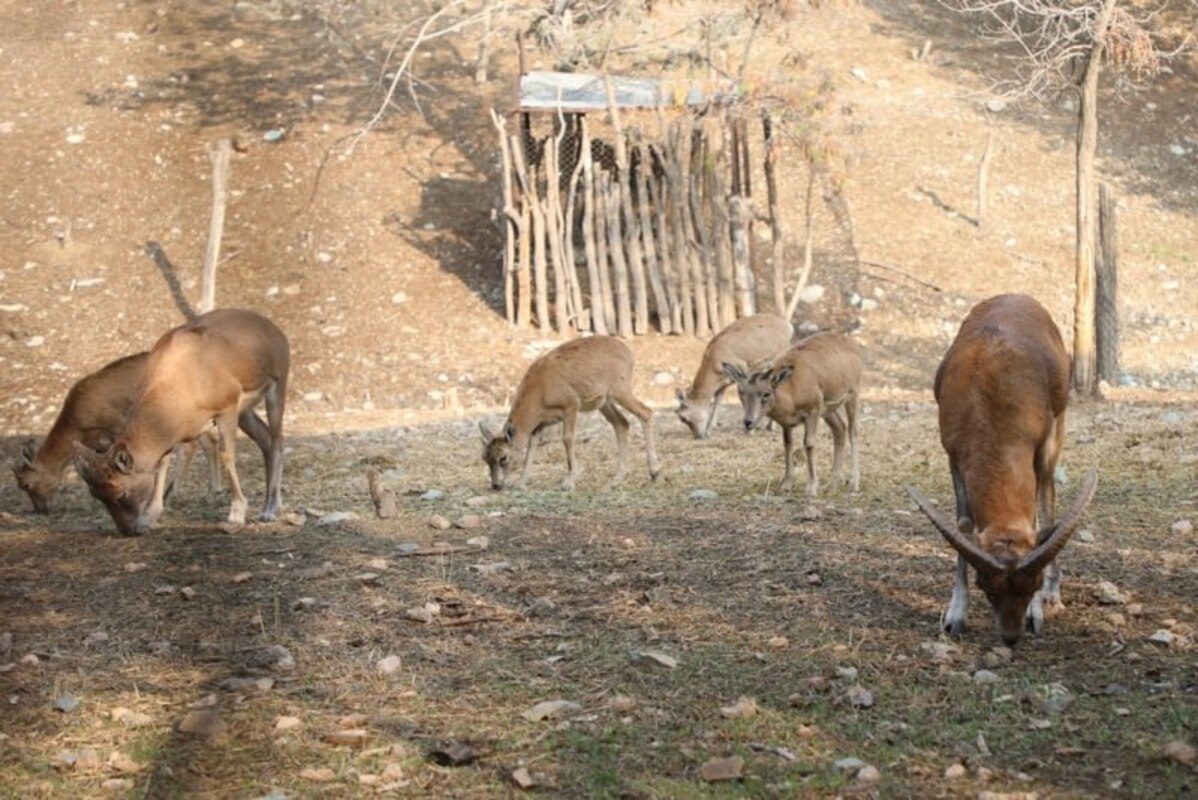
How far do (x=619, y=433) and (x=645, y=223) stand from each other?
8294 millimetres

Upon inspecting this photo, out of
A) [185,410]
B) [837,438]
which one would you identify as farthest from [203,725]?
[837,438]

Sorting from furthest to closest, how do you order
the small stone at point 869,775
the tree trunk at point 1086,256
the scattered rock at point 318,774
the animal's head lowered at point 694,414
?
the tree trunk at point 1086,256
the animal's head lowered at point 694,414
the scattered rock at point 318,774
the small stone at point 869,775

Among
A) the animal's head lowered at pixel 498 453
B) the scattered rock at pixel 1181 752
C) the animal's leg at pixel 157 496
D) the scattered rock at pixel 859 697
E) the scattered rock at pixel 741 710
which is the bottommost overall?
the animal's head lowered at pixel 498 453

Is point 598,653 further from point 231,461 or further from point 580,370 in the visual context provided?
point 580,370

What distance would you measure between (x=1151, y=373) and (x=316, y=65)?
17921 millimetres

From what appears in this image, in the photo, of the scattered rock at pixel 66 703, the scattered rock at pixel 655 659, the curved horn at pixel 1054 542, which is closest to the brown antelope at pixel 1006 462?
the curved horn at pixel 1054 542

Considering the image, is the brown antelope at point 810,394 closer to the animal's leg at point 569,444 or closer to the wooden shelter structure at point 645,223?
the animal's leg at point 569,444

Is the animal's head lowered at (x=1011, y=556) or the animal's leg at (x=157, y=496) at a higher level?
the animal's head lowered at (x=1011, y=556)

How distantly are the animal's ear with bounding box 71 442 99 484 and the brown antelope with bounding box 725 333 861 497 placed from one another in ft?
18.2

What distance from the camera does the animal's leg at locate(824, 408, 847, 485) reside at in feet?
44.3

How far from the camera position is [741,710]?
661cm

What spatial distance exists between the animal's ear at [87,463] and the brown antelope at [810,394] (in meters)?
5.54

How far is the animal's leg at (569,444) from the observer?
13.6 metres

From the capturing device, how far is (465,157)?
2833 cm
